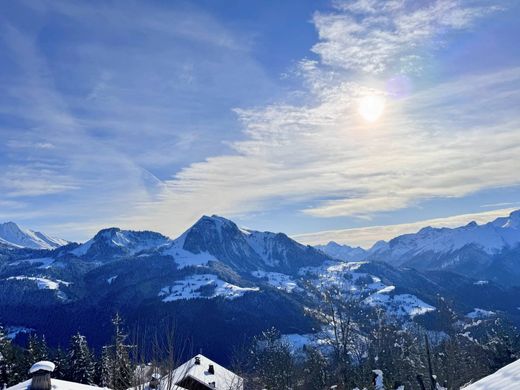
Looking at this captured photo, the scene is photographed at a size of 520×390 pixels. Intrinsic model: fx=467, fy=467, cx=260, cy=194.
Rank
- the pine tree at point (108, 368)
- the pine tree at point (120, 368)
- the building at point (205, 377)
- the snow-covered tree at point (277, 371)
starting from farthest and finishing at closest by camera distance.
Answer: the snow-covered tree at point (277, 371)
the building at point (205, 377)
the pine tree at point (108, 368)
the pine tree at point (120, 368)

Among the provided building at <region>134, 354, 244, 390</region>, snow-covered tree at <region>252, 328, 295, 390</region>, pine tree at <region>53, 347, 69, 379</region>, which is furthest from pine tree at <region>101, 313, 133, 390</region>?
pine tree at <region>53, 347, 69, 379</region>

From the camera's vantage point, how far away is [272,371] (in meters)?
70.9

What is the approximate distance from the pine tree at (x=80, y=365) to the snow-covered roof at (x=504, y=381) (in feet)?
210

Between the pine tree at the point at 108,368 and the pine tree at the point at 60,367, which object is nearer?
the pine tree at the point at 108,368

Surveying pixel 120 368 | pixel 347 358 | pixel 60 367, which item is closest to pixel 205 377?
pixel 347 358

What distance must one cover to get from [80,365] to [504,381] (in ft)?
220

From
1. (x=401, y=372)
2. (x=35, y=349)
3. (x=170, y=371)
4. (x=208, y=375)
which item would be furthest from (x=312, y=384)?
(x=170, y=371)

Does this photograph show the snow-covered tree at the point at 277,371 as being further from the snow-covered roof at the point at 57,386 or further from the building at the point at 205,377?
the snow-covered roof at the point at 57,386

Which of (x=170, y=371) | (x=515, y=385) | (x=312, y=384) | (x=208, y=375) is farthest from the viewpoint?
(x=312, y=384)

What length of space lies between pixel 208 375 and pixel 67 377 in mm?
26033

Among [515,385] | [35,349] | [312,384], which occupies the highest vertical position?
[515,385]

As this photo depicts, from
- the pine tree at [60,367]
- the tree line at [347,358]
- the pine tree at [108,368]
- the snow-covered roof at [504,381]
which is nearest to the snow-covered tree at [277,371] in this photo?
the tree line at [347,358]

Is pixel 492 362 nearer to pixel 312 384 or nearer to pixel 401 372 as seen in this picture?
pixel 401 372

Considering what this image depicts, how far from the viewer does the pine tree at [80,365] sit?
65.7 meters
